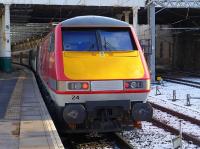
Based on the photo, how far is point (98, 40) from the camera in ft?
36.2

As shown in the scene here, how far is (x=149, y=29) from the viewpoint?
1188 inches

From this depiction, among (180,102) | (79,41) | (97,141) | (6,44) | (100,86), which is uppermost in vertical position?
(6,44)

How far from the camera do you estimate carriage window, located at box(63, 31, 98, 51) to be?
1091 centimetres

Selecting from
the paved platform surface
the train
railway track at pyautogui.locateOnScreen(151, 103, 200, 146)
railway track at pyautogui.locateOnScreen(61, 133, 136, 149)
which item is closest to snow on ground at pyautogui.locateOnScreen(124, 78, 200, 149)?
railway track at pyautogui.locateOnScreen(151, 103, 200, 146)

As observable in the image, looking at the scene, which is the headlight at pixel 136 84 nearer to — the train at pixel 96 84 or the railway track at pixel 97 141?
the train at pixel 96 84

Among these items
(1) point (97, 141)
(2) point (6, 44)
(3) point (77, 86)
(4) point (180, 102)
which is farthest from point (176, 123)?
(2) point (6, 44)

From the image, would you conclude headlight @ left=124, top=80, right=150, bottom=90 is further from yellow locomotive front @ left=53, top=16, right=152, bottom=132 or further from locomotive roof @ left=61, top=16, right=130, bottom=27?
locomotive roof @ left=61, top=16, right=130, bottom=27

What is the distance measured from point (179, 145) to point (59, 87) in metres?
2.78

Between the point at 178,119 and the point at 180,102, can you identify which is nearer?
the point at 178,119

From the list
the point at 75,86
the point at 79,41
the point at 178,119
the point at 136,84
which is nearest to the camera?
the point at 75,86

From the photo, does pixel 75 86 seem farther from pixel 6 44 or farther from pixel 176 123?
pixel 6 44

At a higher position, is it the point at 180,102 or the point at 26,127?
the point at 26,127

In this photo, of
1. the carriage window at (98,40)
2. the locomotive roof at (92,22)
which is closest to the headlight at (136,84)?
the carriage window at (98,40)

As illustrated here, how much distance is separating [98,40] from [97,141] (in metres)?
2.33
